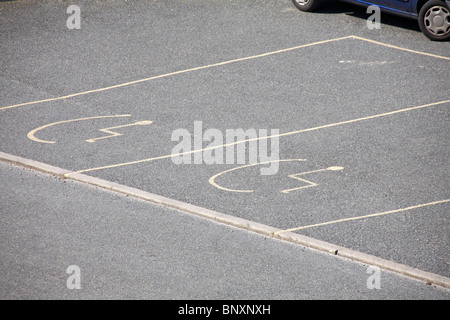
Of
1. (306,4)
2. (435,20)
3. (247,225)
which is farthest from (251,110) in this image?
(306,4)

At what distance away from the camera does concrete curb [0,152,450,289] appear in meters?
7.47

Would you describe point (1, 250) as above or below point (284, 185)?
below

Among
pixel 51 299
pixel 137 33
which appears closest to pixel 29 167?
pixel 51 299

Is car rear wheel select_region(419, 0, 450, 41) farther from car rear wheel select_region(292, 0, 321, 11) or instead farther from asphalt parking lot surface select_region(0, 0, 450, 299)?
car rear wheel select_region(292, 0, 321, 11)

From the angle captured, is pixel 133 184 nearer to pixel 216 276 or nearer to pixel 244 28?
pixel 216 276

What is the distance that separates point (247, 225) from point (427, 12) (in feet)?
27.3

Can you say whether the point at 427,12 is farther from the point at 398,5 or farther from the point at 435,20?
the point at 398,5

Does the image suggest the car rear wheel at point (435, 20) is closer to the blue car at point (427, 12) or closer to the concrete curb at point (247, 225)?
the blue car at point (427, 12)

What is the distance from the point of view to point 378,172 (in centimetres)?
988

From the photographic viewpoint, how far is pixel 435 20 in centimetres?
1422

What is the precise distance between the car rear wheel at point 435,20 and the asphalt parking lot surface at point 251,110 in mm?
259

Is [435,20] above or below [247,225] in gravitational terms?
above

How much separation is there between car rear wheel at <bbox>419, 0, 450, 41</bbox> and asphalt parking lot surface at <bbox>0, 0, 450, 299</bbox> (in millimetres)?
259
